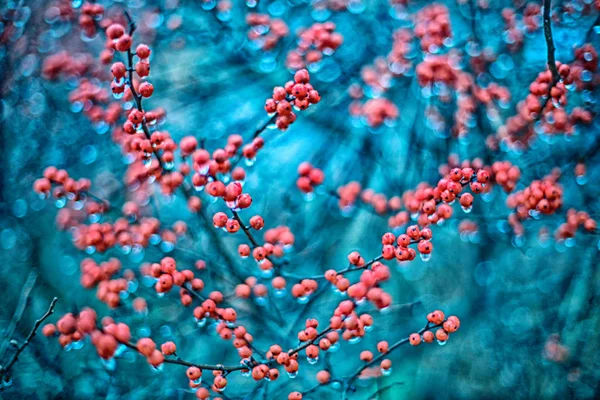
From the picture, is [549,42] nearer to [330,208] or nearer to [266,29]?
[330,208]

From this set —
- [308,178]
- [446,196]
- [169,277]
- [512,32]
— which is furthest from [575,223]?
[169,277]

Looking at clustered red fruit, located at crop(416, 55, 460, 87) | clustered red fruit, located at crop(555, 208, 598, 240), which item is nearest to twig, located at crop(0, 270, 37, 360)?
clustered red fruit, located at crop(416, 55, 460, 87)

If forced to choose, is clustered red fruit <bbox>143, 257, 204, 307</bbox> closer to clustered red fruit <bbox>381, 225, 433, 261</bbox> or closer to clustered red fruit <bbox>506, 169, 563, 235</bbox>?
clustered red fruit <bbox>381, 225, 433, 261</bbox>

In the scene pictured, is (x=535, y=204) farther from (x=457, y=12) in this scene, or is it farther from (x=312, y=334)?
(x=457, y=12)

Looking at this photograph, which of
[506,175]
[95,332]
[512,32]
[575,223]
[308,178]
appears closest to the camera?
[95,332]

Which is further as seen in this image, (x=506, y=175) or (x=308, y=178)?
(x=308, y=178)

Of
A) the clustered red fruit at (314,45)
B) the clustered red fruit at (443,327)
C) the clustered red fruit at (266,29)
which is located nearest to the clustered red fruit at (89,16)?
the clustered red fruit at (266,29)
